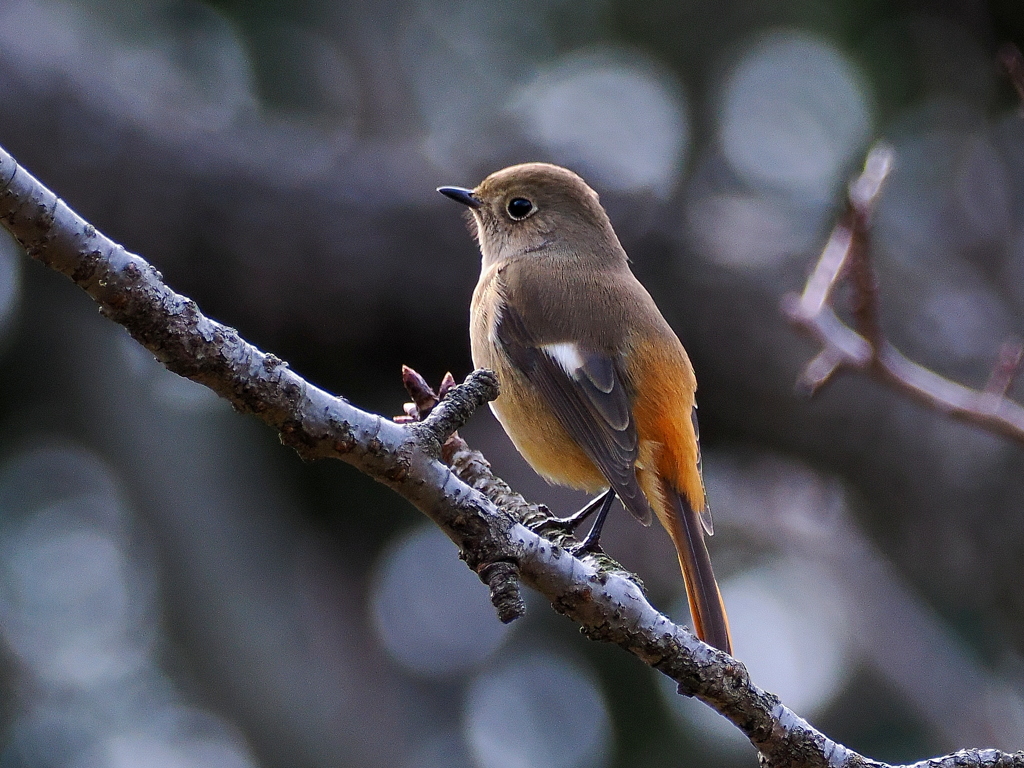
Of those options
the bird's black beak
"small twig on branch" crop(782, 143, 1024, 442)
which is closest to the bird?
the bird's black beak

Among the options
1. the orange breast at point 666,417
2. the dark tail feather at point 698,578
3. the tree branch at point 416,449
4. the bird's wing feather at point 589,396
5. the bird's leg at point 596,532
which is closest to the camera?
the tree branch at point 416,449

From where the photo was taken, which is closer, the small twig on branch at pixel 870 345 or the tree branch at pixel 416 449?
the tree branch at pixel 416 449

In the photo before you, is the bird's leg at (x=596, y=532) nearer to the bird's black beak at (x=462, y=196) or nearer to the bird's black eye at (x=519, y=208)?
the bird's black eye at (x=519, y=208)

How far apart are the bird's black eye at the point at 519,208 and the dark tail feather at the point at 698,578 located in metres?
1.75

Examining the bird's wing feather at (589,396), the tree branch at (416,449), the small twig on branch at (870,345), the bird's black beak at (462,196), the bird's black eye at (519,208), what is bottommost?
the tree branch at (416,449)

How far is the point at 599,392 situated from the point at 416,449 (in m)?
1.80

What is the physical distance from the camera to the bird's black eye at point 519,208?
5117 mm

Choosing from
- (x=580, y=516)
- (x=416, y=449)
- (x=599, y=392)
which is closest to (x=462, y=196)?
(x=599, y=392)

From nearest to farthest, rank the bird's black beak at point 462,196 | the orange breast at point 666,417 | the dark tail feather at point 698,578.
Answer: the dark tail feather at point 698,578 < the orange breast at point 666,417 < the bird's black beak at point 462,196

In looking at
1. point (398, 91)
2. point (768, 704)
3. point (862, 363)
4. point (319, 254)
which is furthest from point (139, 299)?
point (398, 91)

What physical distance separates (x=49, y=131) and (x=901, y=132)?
6.50 m

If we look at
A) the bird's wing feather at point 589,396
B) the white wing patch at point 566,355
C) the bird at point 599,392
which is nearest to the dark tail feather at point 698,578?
the bird at point 599,392

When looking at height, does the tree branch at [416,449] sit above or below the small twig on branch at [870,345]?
below

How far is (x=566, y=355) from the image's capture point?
4195mm
